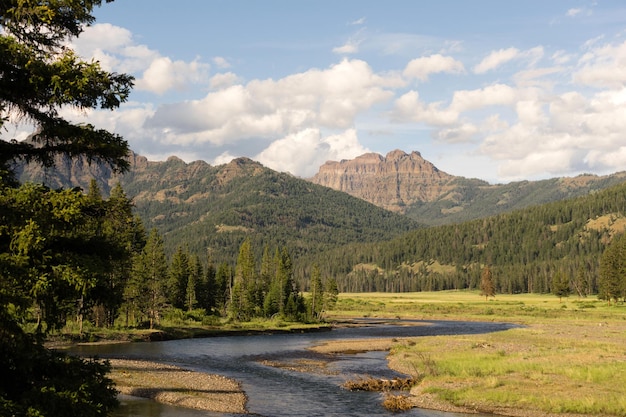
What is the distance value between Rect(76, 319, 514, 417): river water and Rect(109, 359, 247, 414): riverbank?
1.13 m

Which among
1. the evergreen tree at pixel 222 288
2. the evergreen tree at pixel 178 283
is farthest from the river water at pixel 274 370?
the evergreen tree at pixel 222 288

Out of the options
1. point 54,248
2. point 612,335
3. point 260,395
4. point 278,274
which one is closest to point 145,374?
point 260,395

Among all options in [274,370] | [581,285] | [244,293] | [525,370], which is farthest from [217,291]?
[581,285]

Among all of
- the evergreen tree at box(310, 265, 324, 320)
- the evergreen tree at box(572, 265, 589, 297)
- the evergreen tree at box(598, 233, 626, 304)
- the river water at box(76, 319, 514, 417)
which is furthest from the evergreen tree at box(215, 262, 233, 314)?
the evergreen tree at box(572, 265, 589, 297)

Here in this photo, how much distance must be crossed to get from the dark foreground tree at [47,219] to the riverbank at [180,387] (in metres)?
22.9

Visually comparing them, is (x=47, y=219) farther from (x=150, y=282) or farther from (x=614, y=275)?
(x=614, y=275)

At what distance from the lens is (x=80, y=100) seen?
1461 centimetres

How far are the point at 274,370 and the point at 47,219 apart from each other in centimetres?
4330

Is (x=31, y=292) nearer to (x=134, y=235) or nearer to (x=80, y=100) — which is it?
(x=80, y=100)

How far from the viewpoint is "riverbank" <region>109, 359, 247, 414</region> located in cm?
3609

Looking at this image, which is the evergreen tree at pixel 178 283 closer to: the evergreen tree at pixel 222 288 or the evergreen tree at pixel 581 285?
the evergreen tree at pixel 222 288

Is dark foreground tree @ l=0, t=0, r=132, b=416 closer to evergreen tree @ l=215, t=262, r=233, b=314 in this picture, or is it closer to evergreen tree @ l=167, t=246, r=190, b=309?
evergreen tree @ l=167, t=246, r=190, b=309

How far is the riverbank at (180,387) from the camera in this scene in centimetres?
3609

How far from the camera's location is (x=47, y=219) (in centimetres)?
1269
